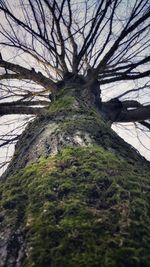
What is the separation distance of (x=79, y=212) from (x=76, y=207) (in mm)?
43

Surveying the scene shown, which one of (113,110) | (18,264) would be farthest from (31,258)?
(113,110)

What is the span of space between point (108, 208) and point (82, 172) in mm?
366

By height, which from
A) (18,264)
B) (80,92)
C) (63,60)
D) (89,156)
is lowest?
(18,264)

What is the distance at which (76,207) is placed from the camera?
1.31 meters

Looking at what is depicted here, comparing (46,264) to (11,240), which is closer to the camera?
(46,264)

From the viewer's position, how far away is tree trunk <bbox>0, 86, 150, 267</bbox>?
1048 mm

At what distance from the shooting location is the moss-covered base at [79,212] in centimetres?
104

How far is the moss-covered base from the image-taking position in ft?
3.41

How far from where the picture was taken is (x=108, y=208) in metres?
1.35

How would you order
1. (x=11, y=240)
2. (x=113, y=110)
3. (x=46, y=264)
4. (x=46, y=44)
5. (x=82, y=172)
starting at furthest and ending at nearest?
(x=46, y=44) < (x=113, y=110) < (x=82, y=172) < (x=11, y=240) < (x=46, y=264)

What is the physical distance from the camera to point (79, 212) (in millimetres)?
1271

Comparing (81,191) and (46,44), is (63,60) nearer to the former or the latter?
(46,44)

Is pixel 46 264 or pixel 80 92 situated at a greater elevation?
pixel 80 92

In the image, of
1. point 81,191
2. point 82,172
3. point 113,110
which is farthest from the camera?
point 113,110
